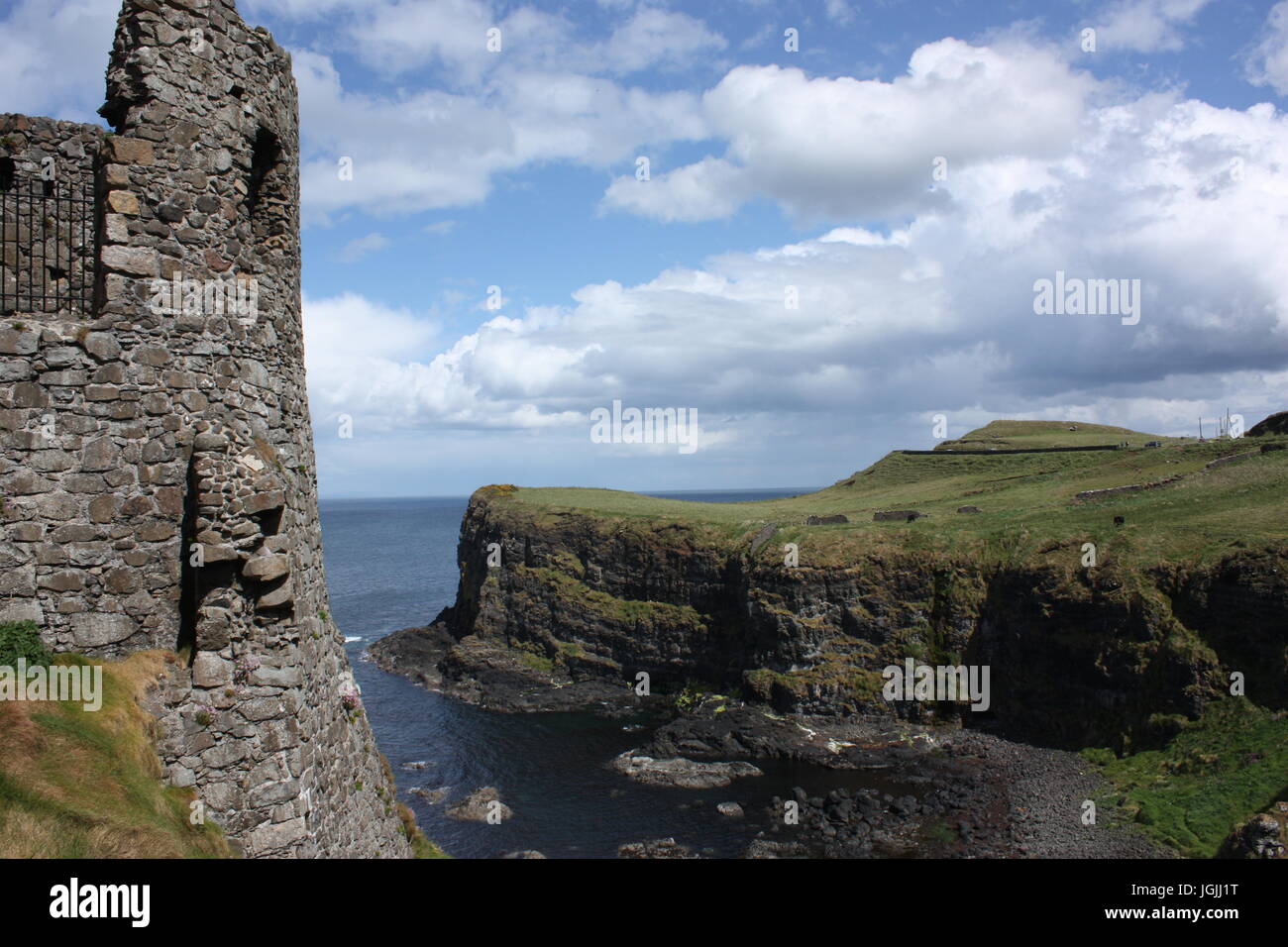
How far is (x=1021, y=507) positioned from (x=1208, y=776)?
3711 cm

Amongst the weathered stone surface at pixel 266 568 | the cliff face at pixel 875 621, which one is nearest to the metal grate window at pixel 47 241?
the weathered stone surface at pixel 266 568

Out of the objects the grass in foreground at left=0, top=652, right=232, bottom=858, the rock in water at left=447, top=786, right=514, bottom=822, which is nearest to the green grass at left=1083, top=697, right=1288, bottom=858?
the rock in water at left=447, top=786, right=514, bottom=822

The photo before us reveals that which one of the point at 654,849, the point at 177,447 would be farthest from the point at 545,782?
the point at 177,447

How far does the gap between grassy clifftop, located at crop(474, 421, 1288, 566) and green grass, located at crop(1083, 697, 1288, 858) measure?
1295cm

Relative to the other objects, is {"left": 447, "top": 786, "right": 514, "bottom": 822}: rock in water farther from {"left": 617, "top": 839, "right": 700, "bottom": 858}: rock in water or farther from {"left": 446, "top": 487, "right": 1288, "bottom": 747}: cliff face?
{"left": 446, "top": 487, "right": 1288, "bottom": 747}: cliff face

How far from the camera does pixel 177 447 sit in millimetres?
11523

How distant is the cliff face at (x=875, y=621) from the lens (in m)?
55.2

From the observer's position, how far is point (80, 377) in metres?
11.0

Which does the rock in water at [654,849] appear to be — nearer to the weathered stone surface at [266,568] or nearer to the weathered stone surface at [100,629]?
the weathered stone surface at [266,568]

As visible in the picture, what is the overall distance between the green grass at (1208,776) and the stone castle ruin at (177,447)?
47636 millimetres

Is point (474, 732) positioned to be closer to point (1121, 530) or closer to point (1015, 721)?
point (1015, 721)

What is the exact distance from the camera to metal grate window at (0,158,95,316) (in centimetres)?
1284

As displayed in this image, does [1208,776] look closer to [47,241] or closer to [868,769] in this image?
[868,769]
